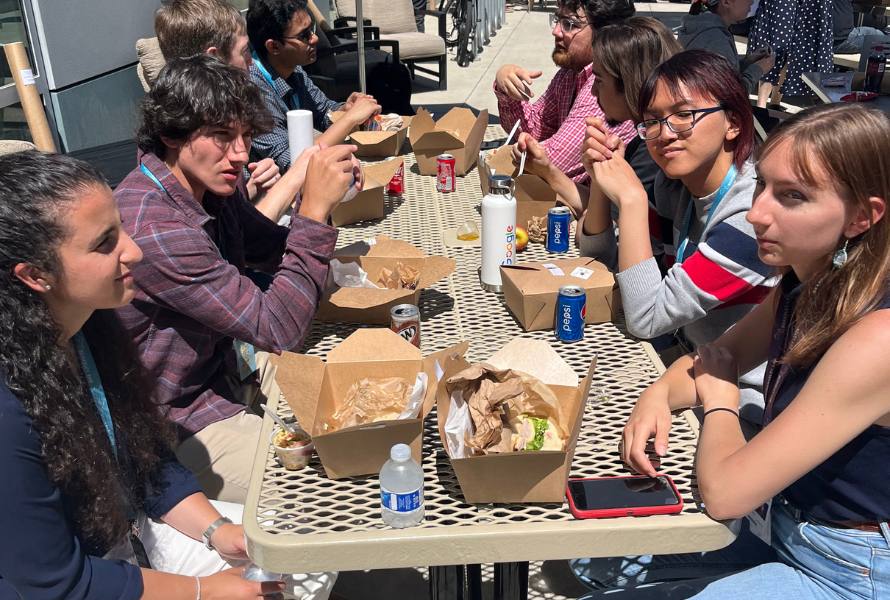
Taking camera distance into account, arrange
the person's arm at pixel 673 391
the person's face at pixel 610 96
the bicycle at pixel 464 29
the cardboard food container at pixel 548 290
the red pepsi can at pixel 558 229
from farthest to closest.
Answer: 1. the bicycle at pixel 464 29
2. the person's face at pixel 610 96
3. the red pepsi can at pixel 558 229
4. the cardboard food container at pixel 548 290
5. the person's arm at pixel 673 391

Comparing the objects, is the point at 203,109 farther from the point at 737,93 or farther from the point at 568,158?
the point at 568,158

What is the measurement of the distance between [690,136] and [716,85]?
0.14 metres

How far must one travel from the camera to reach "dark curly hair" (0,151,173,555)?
4.77 ft

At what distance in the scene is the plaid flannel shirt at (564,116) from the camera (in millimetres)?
3244

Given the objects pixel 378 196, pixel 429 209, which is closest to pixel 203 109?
pixel 378 196

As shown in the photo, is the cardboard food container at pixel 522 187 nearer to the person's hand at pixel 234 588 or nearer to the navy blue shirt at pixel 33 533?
the person's hand at pixel 234 588

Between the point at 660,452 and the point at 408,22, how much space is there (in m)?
8.01

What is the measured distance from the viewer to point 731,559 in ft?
5.80

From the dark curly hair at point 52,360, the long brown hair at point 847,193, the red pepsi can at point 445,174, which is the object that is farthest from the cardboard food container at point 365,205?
the long brown hair at point 847,193

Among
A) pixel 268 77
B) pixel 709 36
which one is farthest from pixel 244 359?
pixel 709 36

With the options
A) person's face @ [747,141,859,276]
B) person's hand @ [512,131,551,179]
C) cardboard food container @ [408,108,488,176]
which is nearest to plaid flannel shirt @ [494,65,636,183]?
person's hand @ [512,131,551,179]

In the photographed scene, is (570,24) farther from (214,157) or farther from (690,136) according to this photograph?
(214,157)

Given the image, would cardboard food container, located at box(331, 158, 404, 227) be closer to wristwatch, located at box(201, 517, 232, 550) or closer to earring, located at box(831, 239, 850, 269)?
wristwatch, located at box(201, 517, 232, 550)

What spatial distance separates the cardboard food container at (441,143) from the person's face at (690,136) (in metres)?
1.27
